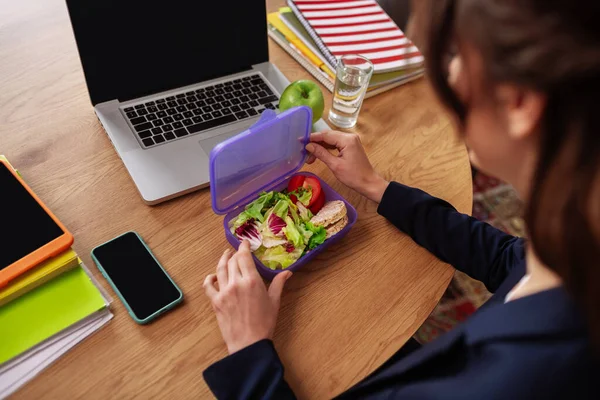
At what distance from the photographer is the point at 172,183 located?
799 mm

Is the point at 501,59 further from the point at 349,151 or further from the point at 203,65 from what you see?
the point at 203,65

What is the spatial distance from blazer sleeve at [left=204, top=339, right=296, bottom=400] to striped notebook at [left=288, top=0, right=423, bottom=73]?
28.0 inches

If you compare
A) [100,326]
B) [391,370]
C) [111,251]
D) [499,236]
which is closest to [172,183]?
[111,251]

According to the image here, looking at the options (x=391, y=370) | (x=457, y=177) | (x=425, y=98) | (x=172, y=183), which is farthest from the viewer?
(x=425, y=98)

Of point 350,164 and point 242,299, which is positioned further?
point 350,164

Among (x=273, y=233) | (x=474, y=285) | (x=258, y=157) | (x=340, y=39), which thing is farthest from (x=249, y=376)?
(x=474, y=285)

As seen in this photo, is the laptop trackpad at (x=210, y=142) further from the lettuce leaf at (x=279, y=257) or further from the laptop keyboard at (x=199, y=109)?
the lettuce leaf at (x=279, y=257)

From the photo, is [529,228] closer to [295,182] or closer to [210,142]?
[295,182]

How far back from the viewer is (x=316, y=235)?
28.4 inches

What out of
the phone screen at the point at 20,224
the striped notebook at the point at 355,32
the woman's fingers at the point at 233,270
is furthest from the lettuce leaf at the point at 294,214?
the striped notebook at the point at 355,32

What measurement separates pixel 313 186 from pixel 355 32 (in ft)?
1.80

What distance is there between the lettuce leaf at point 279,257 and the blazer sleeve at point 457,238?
0.20 m

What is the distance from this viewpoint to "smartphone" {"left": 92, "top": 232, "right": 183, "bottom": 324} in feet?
2.11

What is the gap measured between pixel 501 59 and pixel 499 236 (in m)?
0.48
